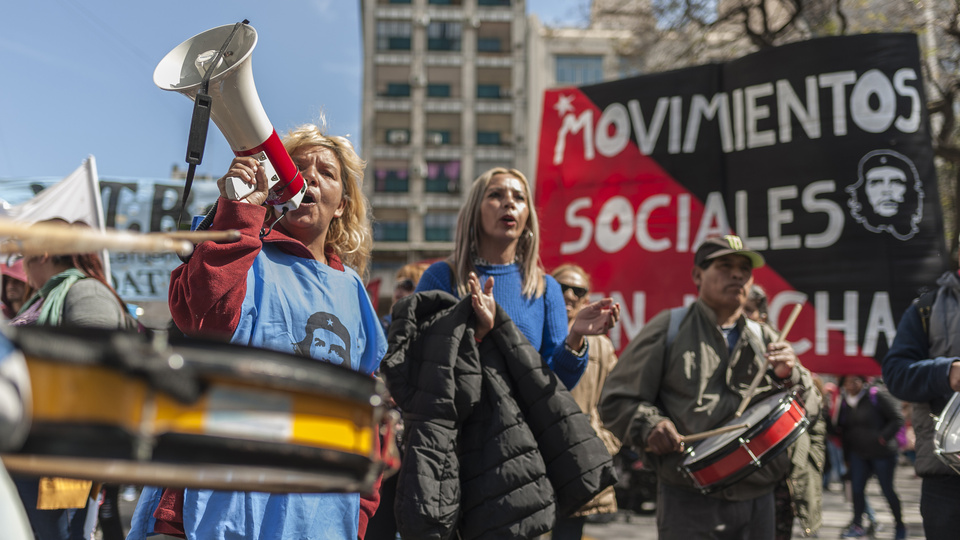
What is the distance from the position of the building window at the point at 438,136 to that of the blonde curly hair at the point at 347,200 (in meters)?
40.7

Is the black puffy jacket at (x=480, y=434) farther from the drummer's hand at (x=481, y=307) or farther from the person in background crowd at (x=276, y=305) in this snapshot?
the person in background crowd at (x=276, y=305)

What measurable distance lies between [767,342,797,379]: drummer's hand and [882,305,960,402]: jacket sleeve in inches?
17.4

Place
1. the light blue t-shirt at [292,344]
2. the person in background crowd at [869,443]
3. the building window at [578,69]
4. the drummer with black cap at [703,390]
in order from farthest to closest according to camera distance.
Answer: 1. the building window at [578,69]
2. the person in background crowd at [869,443]
3. the drummer with black cap at [703,390]
4. the light blue t-shirt at [292,344]

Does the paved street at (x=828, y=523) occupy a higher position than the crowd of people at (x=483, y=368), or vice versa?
the crowd of people at (x=483, y=368)

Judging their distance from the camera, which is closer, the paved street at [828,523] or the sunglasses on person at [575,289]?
the sunglasses on person at [575,289]

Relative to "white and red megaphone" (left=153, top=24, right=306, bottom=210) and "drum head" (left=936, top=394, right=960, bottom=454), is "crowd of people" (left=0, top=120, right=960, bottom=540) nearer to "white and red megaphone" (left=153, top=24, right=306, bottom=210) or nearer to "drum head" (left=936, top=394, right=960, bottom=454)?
"white and red megaphone" (left=153, top=24, right=306, bottom=210)

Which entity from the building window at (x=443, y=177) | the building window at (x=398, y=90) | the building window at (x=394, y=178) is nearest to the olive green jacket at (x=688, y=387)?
the building window at (x=443, y=177)

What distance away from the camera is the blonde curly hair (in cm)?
273

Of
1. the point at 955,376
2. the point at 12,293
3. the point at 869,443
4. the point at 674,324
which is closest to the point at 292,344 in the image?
the point at 674,324

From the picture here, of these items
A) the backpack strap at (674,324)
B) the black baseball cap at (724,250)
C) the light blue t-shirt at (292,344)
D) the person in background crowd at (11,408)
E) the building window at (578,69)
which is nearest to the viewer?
the person in background crowd at (11,408)

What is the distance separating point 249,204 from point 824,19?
514 inches

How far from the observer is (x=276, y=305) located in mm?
2215

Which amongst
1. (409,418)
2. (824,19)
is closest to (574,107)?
(409,418)

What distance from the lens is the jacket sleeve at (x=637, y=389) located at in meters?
3.53
